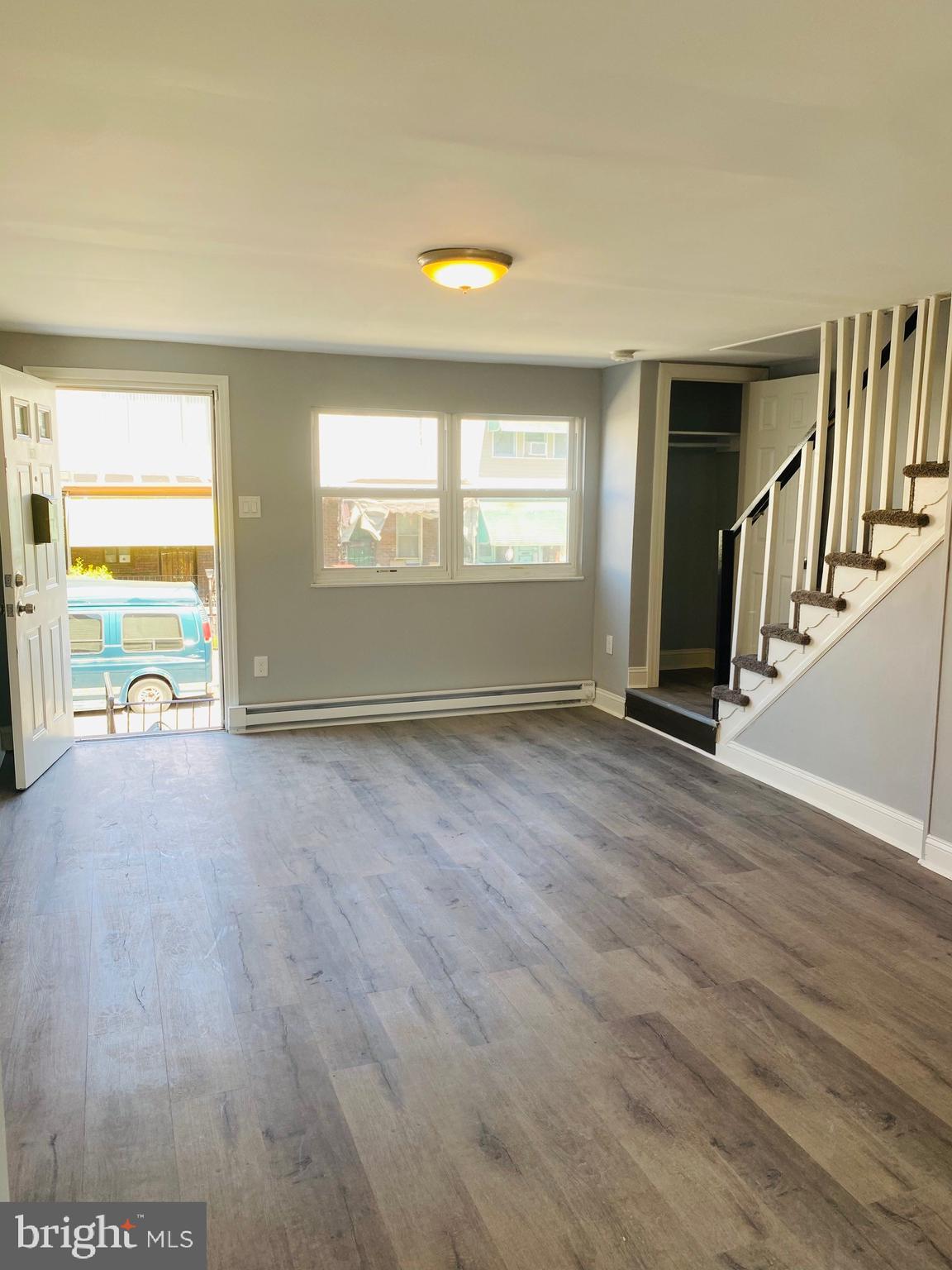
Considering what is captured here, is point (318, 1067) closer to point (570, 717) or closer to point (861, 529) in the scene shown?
point (861, 529)

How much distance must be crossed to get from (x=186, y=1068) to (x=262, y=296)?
2.97 meters

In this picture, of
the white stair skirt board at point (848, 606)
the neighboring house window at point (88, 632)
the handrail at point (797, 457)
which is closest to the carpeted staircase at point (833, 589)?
the white stair skirt board at point (848, 606)

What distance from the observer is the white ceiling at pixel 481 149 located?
159 centimetres

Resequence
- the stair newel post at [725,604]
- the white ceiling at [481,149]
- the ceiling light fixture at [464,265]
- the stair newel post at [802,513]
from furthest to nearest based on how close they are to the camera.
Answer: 1. the stair newel post at [725,604]
2. the stair newel post at [802,513]
3. the ceiling light fixture at [464,265]
4. the white ceiling at [481,149]

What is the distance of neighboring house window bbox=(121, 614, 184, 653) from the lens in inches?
278

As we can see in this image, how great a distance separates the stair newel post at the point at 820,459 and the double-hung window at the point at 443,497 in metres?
2.10

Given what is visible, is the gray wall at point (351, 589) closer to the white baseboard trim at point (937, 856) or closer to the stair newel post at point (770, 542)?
the stair newel post at point (770, 542)

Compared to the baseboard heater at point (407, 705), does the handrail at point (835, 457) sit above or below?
above

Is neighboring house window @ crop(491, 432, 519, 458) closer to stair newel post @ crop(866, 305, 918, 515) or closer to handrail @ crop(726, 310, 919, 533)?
handrail @ crop(726, 310, 919, 533)

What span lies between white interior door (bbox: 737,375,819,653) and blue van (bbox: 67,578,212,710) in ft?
13.8

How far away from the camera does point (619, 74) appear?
1742 millimetres

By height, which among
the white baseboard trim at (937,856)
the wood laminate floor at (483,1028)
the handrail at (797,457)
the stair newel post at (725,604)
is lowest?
Result: the wood laminate floor at (483,1028)

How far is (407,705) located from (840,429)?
10.3 ft

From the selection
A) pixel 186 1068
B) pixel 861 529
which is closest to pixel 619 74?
pixel 186 1068
